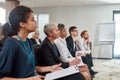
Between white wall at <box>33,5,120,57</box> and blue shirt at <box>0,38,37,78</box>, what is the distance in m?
8.83

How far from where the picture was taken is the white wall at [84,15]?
10059 millimetres

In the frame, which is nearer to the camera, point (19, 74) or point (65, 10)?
point (19, 74)

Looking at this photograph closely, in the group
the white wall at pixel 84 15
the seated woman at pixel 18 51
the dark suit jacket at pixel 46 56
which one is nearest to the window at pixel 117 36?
the white wall at pixel 84 15

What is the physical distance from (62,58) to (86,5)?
7.68 metres

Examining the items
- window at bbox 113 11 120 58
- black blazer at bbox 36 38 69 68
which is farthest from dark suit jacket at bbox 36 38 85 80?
window at bbox 113 11 120 58

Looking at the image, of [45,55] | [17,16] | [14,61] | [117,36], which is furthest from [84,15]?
[14,61]

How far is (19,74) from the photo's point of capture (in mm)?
1566

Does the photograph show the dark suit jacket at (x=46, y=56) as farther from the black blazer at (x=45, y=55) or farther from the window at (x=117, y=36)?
the window at (x=117, y=36)

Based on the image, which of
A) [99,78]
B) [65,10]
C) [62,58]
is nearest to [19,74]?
[62,58]

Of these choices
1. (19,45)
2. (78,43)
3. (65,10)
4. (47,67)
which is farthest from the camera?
(65,10)

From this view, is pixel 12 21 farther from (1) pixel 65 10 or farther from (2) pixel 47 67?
(1) pixel 65 10

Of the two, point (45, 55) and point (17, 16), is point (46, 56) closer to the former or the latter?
point (45, 55)

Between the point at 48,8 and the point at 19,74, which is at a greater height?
the point at 48,8

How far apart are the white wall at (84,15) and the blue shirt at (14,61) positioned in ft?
29.0
